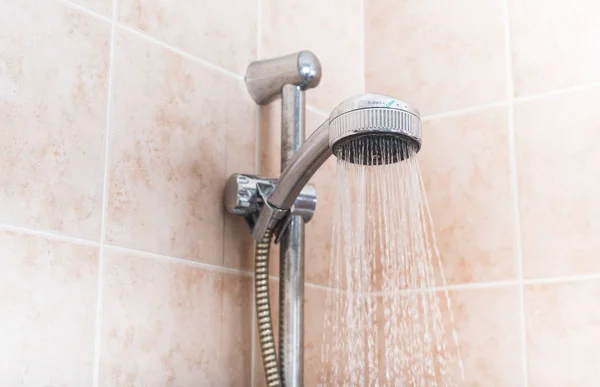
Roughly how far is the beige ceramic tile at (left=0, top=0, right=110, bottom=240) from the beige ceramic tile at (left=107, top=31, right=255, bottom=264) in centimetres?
3

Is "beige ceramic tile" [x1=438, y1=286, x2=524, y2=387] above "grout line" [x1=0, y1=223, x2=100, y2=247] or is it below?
below

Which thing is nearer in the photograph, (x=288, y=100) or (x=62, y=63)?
(x=62, y=63)

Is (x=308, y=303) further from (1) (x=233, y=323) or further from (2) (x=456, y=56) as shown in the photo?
(2) (x=456, y=56)

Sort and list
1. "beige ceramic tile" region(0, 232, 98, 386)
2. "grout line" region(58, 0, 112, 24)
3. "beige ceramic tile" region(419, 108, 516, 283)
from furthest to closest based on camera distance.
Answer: "beige ceramic tile" region(419, 108, 516, 283) → "grout line" region(58, 0, 112, 24) → "beige ceramic tile" region(0, 232, 98, 386)

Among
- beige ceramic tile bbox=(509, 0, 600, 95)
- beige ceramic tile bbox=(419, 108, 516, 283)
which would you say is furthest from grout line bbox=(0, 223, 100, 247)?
beige ceramic tile bbox=(509, 0, 600, 95)

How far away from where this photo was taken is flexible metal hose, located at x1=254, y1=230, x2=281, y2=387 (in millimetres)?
1067

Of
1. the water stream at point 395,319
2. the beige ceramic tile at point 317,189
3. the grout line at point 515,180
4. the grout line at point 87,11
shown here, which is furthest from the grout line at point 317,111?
the grout line at point 87,11

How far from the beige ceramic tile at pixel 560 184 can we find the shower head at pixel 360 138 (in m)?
0.32

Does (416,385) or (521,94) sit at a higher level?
(521,94)

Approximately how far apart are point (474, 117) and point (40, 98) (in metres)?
0.63

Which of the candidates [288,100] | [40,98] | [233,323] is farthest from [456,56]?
[40,98]

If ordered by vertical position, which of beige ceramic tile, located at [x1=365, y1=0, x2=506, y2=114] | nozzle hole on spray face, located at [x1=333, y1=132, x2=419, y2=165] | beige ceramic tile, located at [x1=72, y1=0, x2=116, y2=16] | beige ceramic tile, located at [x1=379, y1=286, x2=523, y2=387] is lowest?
beige ceramic tile, located at [x1=379, y1=286, x2=523, y2=387]

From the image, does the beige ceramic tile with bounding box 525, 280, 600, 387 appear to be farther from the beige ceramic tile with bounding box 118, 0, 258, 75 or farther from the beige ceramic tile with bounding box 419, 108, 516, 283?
the beige ceramic tile with bounding box 118, 0, 258, 75

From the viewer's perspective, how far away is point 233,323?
1118 millimetres
